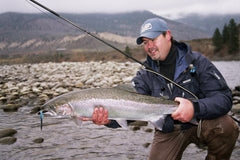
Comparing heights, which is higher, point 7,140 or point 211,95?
point 211,95

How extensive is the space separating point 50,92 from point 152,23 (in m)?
8.94

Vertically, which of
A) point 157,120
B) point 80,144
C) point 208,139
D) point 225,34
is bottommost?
point 80,144

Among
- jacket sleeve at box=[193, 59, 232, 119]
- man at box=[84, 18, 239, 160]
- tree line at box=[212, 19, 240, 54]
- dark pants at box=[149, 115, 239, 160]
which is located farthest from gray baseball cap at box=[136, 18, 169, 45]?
tree line at box=[212, 19, 240, 54]

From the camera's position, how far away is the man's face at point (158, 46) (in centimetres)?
338

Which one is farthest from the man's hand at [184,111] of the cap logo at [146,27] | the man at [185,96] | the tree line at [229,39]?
the tree line at [229,39]

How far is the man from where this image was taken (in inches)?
114

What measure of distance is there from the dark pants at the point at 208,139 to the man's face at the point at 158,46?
3.92ft

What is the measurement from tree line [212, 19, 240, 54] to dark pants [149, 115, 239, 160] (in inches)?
2683

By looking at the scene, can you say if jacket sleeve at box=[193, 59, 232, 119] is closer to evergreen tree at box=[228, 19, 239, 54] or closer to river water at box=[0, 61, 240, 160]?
river water at box=[0, 61, 240, 160]

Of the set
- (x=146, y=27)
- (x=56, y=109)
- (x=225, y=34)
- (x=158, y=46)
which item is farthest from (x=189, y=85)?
(x=225, y=34)

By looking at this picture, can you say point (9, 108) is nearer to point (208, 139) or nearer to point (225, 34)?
point (208, 139)

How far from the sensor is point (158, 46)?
3.38 m

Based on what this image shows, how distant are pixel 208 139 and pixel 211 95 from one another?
0.72m

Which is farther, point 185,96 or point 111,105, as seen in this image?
point 185,96
